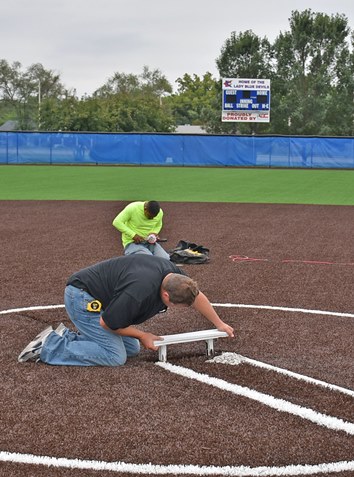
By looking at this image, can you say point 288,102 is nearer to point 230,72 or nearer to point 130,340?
→ point 230,72

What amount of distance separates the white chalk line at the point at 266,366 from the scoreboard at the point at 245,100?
5021 cm

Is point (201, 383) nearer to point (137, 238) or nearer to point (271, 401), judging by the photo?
point (271, 401)

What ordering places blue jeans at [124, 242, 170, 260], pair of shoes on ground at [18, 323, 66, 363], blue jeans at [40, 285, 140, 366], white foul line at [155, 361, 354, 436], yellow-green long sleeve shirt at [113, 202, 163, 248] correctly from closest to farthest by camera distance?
white foul line at [155, 361, 354, 436], blue jeans at [40, 285, 140, 366], pair of shoes on ground at [18, 323, 66, 363], blue jeans at [124, 242, 170, 260], yellow-green long sleeve shirt at [113, 202, 163, 248]

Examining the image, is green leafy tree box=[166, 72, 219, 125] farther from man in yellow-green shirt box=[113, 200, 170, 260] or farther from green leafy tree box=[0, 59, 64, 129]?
man in yellow-green shirt box=[113, 200, 170, 260]

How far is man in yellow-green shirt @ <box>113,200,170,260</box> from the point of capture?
11.9 metres

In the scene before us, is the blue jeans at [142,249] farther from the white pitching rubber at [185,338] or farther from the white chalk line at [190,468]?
the white chalk line at [190,468]

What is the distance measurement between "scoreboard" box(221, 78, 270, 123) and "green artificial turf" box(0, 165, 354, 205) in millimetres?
10282

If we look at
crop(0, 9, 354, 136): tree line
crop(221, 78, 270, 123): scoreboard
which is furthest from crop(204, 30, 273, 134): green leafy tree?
crop(221, 78, 270, 123): scoreboard

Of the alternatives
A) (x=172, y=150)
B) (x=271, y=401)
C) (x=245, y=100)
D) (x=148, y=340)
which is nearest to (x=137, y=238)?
(x=148, y=340)

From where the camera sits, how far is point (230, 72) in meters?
77.4

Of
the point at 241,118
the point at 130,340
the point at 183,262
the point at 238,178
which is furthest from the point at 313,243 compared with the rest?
the point at 241,118

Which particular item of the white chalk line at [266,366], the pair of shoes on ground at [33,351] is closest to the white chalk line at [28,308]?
the pair of shoes on ground at [33,351]

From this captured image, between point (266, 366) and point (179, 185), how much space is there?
93.7 ft

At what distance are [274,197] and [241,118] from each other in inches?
1125
